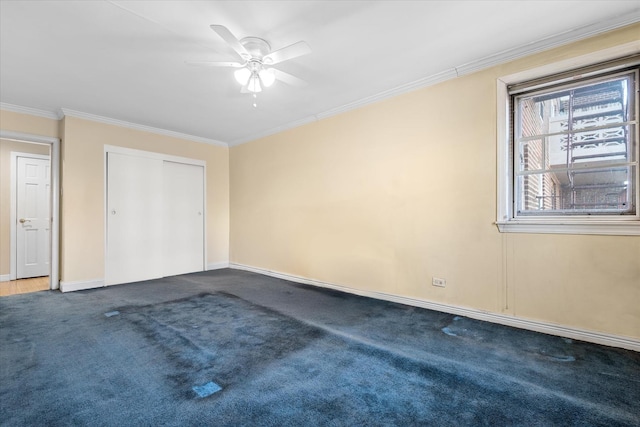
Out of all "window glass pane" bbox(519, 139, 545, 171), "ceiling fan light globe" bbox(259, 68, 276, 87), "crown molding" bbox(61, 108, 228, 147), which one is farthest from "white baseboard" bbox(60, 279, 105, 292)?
"window glass pane" bbox(519, 139, 545, 171)

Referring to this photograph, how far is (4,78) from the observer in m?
3.06

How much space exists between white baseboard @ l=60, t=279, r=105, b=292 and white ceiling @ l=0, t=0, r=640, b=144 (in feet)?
7.94

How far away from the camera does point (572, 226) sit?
93.7 inches

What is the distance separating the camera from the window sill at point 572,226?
7.14 feet

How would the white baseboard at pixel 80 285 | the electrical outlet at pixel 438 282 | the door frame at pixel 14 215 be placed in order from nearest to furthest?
1. the electrical outlet at pixel 438 282
2. the white baseboard at pixel 80 285
3. the door frame at pixel 14 215

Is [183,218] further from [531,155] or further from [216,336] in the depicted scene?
[531,155]

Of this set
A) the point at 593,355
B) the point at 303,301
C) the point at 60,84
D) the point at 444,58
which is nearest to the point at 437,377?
the point at 593,355

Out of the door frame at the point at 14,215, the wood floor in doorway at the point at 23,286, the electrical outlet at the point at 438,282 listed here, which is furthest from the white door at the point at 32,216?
the electrical outlet at the point at 438,282

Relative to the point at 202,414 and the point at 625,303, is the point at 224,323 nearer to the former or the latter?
the point at 202,414

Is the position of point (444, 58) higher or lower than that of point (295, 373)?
higher

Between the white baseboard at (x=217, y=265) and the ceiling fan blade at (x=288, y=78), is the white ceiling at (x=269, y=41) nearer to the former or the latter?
the ceiling fan blade at (x=288, y=78)

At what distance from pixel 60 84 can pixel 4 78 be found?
0.48 m

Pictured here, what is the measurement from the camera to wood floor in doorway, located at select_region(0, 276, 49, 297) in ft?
13.4

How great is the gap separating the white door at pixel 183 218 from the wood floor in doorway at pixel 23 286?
5.54 feet
